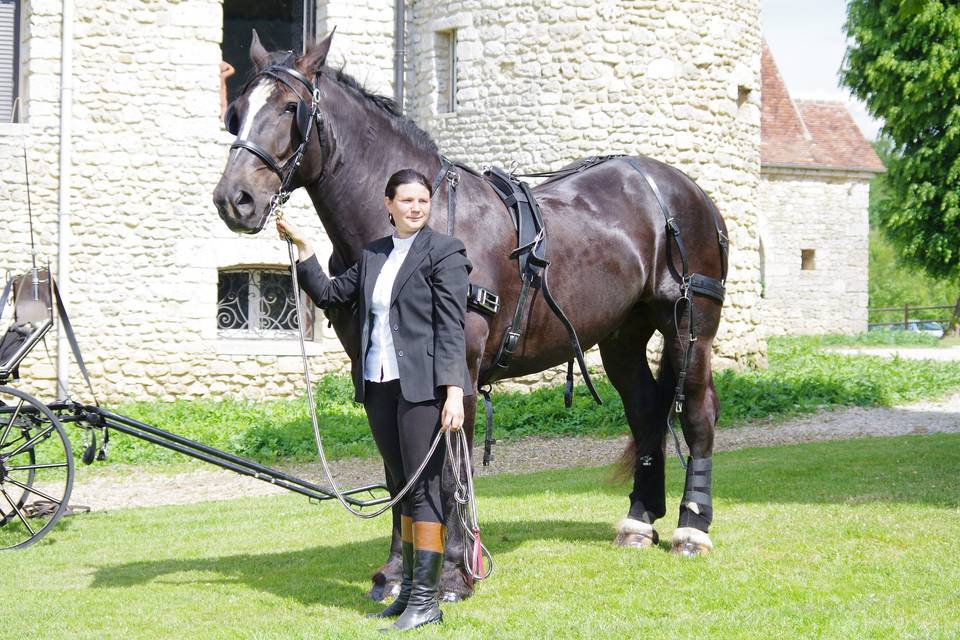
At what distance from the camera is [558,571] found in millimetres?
5434

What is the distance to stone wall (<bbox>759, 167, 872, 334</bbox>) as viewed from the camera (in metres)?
27.5

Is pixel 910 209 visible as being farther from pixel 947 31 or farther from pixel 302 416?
pixel 302 416

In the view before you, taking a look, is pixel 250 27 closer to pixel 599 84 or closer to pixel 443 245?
pixel 599 84

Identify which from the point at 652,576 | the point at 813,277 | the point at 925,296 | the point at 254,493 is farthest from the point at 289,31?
the point at 925,296

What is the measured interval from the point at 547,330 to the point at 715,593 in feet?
4.83

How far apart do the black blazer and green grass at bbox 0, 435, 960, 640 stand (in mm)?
1038

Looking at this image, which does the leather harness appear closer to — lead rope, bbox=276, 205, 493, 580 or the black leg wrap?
lead rope, bbox=276, 205, 493, 580

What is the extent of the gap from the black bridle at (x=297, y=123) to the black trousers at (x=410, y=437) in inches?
35.3

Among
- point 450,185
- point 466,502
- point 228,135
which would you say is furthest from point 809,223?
point 466,502

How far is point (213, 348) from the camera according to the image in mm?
14180

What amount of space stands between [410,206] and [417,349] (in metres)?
0.60

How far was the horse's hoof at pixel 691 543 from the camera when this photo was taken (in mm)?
5676

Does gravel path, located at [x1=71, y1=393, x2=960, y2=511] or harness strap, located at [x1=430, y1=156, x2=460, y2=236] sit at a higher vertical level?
harness strap, located at [x1=430, y1=156, x2=460, y2=236]

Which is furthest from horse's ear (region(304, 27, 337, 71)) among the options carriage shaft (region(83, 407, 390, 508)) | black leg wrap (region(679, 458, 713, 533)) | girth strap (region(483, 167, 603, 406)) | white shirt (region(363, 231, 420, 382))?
black leg wrap (region(679, 458, 713, 533))
